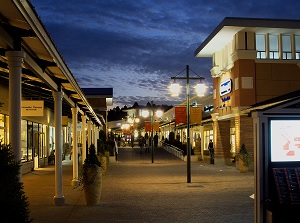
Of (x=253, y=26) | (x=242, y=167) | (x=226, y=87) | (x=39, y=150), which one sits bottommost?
(x=242, y=167)

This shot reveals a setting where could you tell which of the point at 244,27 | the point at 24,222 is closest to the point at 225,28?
the point at 244,27

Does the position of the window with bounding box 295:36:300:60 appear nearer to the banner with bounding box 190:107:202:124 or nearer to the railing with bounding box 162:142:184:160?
the banner with bounding box 190:107:202:124

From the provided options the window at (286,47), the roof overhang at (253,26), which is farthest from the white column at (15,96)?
the window at (286,47)

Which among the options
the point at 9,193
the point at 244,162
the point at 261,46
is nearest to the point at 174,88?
the point at 244,162

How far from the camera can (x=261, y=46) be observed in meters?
30.9

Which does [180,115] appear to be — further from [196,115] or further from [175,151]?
[175,151]

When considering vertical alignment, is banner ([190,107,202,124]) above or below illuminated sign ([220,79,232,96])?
below

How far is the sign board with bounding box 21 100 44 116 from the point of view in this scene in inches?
717

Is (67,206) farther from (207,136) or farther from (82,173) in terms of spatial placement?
(207,136)

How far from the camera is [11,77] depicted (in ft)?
27.6

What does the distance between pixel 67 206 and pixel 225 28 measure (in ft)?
62.0

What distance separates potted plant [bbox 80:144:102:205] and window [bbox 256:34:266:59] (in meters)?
19.0

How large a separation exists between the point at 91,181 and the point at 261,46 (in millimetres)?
19772

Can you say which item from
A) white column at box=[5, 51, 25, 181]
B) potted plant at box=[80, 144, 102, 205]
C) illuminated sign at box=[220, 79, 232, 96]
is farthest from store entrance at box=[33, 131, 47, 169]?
white column at box=[5, 51, 25, 181]
